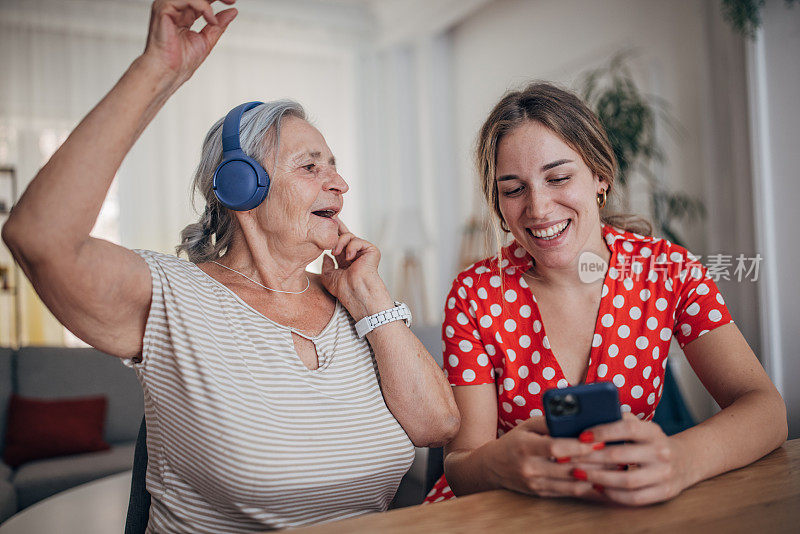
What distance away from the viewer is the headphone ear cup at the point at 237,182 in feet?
3.97

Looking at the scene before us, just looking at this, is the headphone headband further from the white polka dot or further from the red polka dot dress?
the white polka dot

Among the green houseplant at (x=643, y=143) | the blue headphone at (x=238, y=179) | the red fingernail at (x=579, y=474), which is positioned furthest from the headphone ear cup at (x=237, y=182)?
the green houseplant at (x=643, y=143)

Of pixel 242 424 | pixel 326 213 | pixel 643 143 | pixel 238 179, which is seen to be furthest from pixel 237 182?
pixel 643 143

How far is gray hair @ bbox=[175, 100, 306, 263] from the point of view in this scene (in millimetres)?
1277

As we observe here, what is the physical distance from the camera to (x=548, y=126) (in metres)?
1.33

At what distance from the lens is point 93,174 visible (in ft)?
2.84

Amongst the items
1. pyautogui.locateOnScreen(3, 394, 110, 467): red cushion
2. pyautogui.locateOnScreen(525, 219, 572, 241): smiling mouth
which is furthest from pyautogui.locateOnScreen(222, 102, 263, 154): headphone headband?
pyautogui.locateOnScreen(3, 394, 110, 467): red cushion

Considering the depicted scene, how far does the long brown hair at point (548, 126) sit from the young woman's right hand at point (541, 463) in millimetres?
657

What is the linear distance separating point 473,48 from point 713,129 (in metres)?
2.48

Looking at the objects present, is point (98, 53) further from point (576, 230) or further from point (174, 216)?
point (576, 230)

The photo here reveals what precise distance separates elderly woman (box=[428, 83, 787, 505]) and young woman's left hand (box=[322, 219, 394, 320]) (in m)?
0.21

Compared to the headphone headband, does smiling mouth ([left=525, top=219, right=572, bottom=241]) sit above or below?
below

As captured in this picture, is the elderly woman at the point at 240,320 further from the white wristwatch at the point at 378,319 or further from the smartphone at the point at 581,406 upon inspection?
the smartphone at the point at 581,406

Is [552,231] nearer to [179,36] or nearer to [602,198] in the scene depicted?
[602,198]
